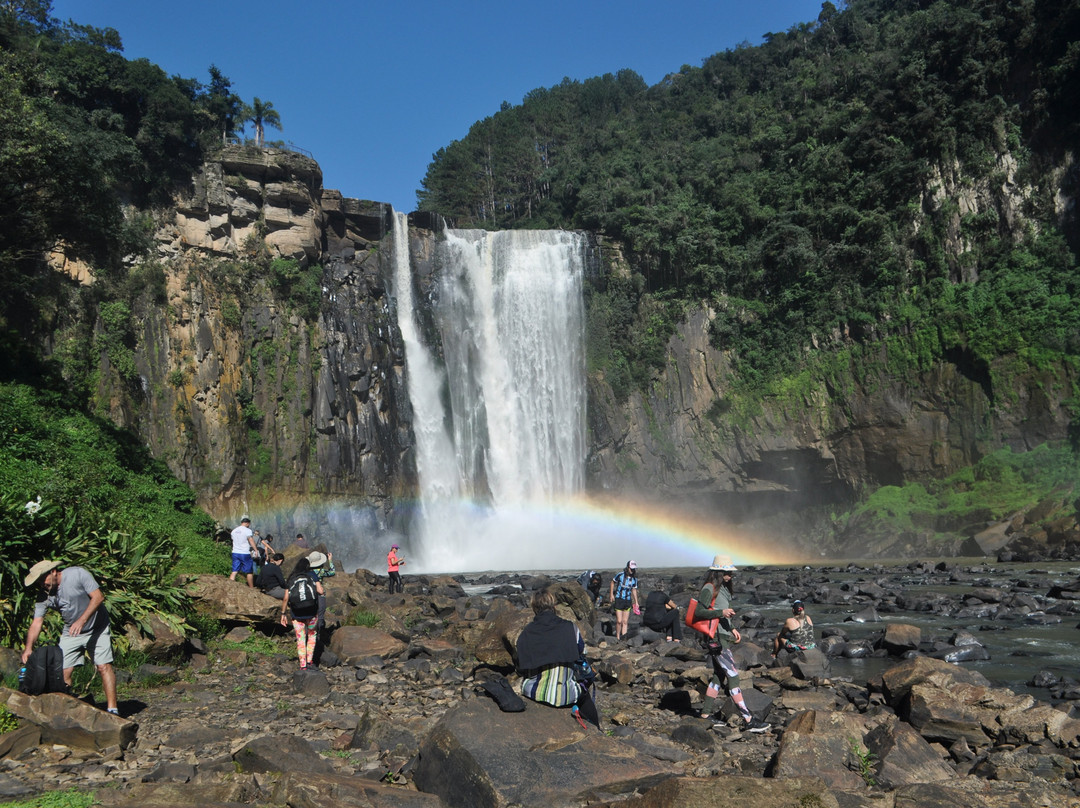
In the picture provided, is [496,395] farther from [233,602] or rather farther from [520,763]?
[520,763]

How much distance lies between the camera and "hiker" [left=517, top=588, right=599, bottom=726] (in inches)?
256

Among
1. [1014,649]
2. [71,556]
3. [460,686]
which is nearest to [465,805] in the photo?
[460,686]

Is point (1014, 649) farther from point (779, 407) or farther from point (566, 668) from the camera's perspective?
point (779, 407)

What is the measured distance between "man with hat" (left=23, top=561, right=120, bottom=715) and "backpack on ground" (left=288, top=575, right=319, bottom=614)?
2878 mm

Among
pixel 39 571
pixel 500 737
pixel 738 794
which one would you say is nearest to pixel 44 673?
pixel 39 571

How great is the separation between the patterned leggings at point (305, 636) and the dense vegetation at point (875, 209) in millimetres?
34597

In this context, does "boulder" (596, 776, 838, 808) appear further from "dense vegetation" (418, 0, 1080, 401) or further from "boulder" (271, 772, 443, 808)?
"dense vegetation" (418, 0, 1080, 401)

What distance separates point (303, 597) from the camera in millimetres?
10297

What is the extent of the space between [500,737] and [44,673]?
4.38m

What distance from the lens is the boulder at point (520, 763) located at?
5316 millimetres

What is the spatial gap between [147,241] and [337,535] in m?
16.5

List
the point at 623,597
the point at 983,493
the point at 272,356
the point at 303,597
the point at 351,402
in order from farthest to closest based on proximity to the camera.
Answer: the point at 351,402
the point at 272,356
the point at 983,493
the point at 623,597
the point at 303,597

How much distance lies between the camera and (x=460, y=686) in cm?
1004

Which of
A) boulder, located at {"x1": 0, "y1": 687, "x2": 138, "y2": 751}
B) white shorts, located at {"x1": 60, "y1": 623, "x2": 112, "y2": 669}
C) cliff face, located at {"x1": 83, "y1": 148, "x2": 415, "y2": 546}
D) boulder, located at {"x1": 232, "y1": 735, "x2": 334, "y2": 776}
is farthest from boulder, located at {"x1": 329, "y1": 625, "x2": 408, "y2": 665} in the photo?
cliff face, located at {"x1": 83, "y1": 148, "x2": 415, "y2": 546}
